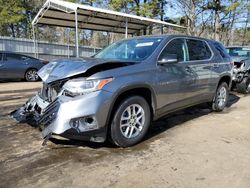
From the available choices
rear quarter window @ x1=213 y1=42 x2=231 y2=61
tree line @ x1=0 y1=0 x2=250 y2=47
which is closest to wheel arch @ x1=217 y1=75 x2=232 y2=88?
rear quarter window @ x1=213 y1=42 x2=231 y2=61

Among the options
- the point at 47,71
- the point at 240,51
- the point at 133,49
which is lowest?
the point at 47,71

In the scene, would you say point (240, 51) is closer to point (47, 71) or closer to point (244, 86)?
point (244, 86)

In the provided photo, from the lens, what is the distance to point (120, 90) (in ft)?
13.1

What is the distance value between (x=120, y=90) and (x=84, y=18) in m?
14.8

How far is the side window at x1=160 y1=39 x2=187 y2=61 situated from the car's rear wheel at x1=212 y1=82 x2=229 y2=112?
1806 mm

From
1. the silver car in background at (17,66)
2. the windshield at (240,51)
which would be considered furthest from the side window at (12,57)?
the windshield at (240,51)

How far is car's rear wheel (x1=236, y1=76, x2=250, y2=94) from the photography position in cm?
1005

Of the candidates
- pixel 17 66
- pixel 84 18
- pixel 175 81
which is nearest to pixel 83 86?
pixel 175 81

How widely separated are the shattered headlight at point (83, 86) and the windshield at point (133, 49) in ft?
3.56

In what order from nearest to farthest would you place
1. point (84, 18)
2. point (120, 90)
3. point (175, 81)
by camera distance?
point (120, 90), point (175, 81), point (84, 18)

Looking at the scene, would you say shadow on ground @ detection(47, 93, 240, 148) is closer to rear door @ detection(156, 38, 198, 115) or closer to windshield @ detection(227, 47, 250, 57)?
rear door @ detection(156, 38, 198, 115)

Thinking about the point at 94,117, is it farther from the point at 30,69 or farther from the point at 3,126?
the point at 30,69

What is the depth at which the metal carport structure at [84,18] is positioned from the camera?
14773 millimetres

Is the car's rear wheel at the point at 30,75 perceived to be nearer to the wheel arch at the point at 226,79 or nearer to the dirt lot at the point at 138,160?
the dirt lot at the point at 138,160
